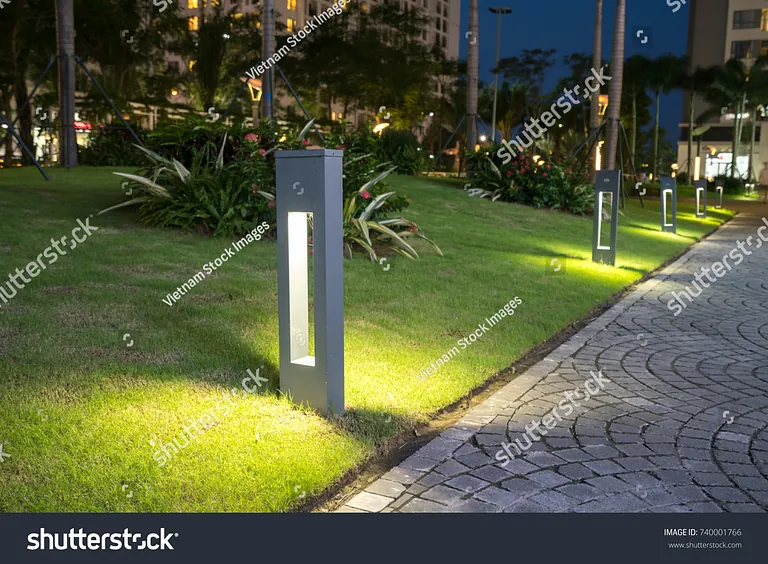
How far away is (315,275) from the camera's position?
4.34 meters

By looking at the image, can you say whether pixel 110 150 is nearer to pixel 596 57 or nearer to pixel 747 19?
pixel 596 57

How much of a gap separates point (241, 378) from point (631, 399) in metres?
2.60

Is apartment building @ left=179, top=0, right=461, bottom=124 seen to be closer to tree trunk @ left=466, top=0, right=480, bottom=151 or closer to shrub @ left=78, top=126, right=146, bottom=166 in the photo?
tree trunk @ left=466, top=0, right=480, bottom=151

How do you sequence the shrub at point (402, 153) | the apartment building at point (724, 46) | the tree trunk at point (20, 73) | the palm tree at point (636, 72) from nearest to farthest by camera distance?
the shrub at point (402, 153)
the tree trunk at point (20, 73)
the palm tree at point (636, 72)
the apartment building at point (724, 46)

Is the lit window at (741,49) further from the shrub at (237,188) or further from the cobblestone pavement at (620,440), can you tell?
the cobblestone pavement at (620,440)

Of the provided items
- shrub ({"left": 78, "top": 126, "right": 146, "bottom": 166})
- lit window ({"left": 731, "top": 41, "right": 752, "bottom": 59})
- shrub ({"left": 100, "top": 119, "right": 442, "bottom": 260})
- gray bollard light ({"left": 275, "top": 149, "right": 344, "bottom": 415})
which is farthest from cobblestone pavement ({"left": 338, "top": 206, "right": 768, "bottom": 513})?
lit window ({"left": 731, "top": 41, "right": 752, "bottom": 59})

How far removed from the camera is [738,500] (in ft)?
11.8

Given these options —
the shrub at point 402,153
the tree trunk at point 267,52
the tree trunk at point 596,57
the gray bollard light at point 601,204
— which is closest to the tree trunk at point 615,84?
the tree trunk at point 596,57

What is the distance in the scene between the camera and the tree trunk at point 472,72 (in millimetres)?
23997

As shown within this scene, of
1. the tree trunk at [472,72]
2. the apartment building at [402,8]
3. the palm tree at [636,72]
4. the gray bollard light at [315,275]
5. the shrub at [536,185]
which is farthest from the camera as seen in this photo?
the apartment building at [402,8]

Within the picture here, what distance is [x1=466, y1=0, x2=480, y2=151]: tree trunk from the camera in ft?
78.7

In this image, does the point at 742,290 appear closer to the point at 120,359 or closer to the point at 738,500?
the point at 738,500

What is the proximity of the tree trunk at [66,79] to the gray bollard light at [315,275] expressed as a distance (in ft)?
46.7
